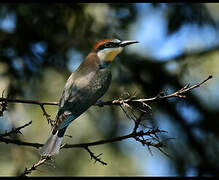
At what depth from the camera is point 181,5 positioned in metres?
3.96

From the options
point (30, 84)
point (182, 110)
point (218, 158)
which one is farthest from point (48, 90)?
point (218, 158)

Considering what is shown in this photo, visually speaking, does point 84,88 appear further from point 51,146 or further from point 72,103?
point 51,146

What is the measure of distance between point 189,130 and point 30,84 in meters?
1.51

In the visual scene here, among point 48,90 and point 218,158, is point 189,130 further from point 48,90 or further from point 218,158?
point 48,90

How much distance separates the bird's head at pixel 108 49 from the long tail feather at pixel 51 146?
1063 millimetres

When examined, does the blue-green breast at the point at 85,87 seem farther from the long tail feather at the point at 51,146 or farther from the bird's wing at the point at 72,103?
the long tail feather at the point at 51,146

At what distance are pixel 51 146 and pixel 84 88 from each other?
2.43 ft

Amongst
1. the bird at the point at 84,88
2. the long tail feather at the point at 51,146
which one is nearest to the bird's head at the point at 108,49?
the bird at the point at 84,88

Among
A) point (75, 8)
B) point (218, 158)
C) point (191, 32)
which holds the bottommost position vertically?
point (218, 158)

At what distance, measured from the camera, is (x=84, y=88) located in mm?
3211

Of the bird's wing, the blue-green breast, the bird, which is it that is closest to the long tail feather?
the bird

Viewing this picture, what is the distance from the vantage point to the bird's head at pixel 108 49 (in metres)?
3.55

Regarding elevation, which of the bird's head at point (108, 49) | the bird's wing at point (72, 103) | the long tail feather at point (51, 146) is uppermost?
the bird's head at point (108, 49)

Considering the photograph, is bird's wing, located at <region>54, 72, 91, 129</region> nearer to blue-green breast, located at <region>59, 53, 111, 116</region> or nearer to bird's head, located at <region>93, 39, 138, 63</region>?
blue-green breast, located at <region>59, 53, 111, 116</region>
